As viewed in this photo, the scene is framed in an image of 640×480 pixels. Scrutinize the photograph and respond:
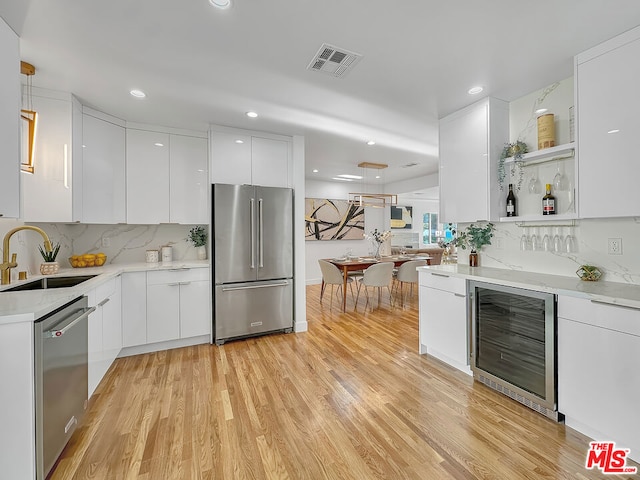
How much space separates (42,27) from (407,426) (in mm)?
3393

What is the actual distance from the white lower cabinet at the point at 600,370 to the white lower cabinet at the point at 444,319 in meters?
0.72

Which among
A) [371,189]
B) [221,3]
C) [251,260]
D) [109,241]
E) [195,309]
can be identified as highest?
[371,189]

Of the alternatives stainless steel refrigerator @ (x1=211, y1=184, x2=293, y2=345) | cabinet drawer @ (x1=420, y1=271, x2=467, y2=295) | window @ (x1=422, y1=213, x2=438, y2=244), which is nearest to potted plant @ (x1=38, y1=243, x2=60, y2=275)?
stainless steel refrigerator @ (x1=211, y1=184, x2=293, y2=345)

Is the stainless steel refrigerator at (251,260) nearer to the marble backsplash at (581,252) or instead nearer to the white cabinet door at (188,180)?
the white cabinet door at (188,180)

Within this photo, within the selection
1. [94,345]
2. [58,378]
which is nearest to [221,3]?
[58,378]

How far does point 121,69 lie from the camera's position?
220cm

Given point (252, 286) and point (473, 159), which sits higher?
point (473, 159)

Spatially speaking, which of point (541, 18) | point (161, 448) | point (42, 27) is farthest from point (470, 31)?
point (161, 448)

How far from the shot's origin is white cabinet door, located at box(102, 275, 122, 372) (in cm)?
239

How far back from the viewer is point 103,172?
300 cm

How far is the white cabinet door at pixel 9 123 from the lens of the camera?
155 cm

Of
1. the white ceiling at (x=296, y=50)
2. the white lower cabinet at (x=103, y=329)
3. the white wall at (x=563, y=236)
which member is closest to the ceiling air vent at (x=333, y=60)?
the white ceiling at (x=296, y=50)

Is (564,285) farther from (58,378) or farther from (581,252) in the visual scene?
(58,378)

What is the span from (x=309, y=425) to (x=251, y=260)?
195 cm
